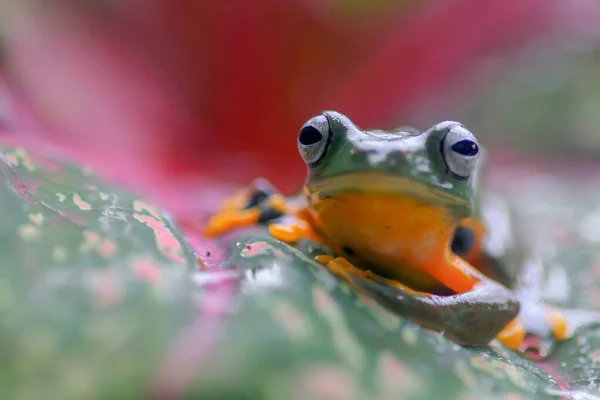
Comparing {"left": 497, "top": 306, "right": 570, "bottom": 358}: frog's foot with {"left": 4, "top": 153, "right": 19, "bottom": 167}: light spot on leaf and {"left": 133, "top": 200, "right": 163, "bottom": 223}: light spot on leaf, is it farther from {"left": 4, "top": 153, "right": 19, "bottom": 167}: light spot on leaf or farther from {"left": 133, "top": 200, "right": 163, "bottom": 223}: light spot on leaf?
{"left": 4, "top": 153, "right": 19, "bottom": 167}: light spot on leaf

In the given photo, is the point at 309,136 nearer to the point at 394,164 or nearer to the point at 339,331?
the point at 394,164

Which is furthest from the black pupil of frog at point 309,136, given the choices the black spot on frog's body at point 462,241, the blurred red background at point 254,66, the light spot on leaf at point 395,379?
the blurred red background at point 254,66

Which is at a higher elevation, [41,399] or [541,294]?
[541,294]

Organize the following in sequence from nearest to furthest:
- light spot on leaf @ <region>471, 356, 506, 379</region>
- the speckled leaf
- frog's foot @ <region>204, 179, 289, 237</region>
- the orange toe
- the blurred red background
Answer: the speckled leaf → light spot on leaf @ <region>471, 356, 506, 379</region> → the orange toe → frog's foot @ <region>204, 179, 289, 237</region> → the blurred red background

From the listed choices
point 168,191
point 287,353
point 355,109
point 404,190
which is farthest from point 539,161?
point 287,353

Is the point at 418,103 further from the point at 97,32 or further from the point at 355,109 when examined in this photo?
the point at 97,32

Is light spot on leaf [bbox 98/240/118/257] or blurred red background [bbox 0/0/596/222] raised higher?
blurred red background [bbox 0/0/596/222]

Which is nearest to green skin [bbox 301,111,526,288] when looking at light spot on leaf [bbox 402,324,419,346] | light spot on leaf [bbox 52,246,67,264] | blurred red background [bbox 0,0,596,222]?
light spot on leaf [bbox 402,324,419,346]
